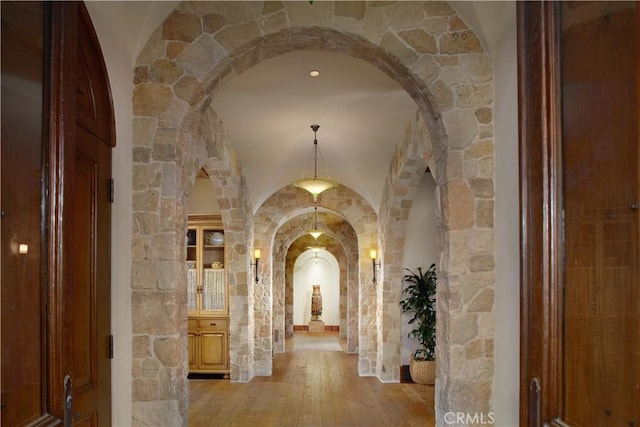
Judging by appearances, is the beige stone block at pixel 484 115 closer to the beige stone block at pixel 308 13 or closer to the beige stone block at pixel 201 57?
the beige stone block at pixel 308 13

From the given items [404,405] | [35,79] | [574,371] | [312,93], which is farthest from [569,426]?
[404,405]

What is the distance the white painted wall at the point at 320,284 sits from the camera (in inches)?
655

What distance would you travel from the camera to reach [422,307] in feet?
22.8

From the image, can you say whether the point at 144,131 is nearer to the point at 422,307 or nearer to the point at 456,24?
the point at 456,24

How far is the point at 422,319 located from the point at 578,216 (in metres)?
5.71

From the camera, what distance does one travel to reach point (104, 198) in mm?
2492

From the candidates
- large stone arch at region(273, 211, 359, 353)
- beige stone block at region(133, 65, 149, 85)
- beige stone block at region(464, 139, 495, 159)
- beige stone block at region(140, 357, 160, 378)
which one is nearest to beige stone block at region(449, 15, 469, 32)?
beige stone block at region(464, 139, 495, 159)

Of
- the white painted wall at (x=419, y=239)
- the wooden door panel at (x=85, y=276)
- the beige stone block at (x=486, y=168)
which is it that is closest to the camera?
the wooden door panel at (x=85, y=276)

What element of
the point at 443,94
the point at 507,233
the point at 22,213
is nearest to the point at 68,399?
the point at 22,213

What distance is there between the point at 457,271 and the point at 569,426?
1.29 meters

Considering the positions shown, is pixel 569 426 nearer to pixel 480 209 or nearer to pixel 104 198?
pixel 480 209

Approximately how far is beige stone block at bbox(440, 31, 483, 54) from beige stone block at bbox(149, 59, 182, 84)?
138 centimetres

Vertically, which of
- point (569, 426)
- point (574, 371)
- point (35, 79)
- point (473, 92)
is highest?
point (473, 92)

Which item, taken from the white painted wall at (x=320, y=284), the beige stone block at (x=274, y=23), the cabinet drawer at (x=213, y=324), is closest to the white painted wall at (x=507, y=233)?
the beige stone block at (x=274, y=23)
